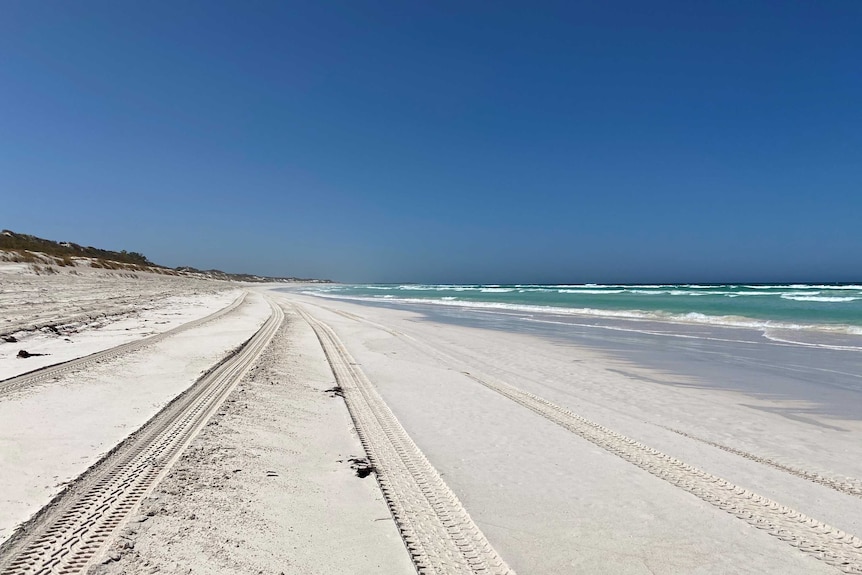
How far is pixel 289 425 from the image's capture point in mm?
4992

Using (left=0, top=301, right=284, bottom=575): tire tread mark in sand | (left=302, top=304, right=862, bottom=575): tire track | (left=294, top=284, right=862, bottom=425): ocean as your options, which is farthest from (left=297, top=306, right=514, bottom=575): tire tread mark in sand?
(left=294, top=284, right=862, bottom=425): ocean

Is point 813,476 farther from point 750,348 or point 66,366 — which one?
point 750,348

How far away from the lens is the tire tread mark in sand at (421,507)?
2707mm

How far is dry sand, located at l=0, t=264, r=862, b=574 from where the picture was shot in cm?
274

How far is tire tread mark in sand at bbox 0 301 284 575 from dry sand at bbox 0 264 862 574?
120mm

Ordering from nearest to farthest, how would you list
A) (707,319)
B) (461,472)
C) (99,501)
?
(99,501), (461,472), (707,319)

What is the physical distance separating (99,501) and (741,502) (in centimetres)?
452

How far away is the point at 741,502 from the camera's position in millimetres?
3543

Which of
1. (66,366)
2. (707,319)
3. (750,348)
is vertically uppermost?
(66,366)

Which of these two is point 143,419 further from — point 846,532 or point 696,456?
point 846,532

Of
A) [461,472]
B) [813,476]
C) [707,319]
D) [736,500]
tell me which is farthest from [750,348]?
[461,472]

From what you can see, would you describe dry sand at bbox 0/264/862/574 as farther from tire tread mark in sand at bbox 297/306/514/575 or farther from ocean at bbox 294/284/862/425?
ocean at bbox 294/284/862/425

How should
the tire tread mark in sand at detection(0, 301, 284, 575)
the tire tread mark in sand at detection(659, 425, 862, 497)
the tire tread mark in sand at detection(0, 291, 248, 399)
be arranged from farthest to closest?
the tire tread mark in sand at detection(0, 291, 248, 399), the tire tread mark in sand at detection(659, 425, 862, 497), the tire tread mark in sand at detection(0, 301, 284, 575)

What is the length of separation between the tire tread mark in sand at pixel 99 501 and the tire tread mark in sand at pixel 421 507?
5.49ft
